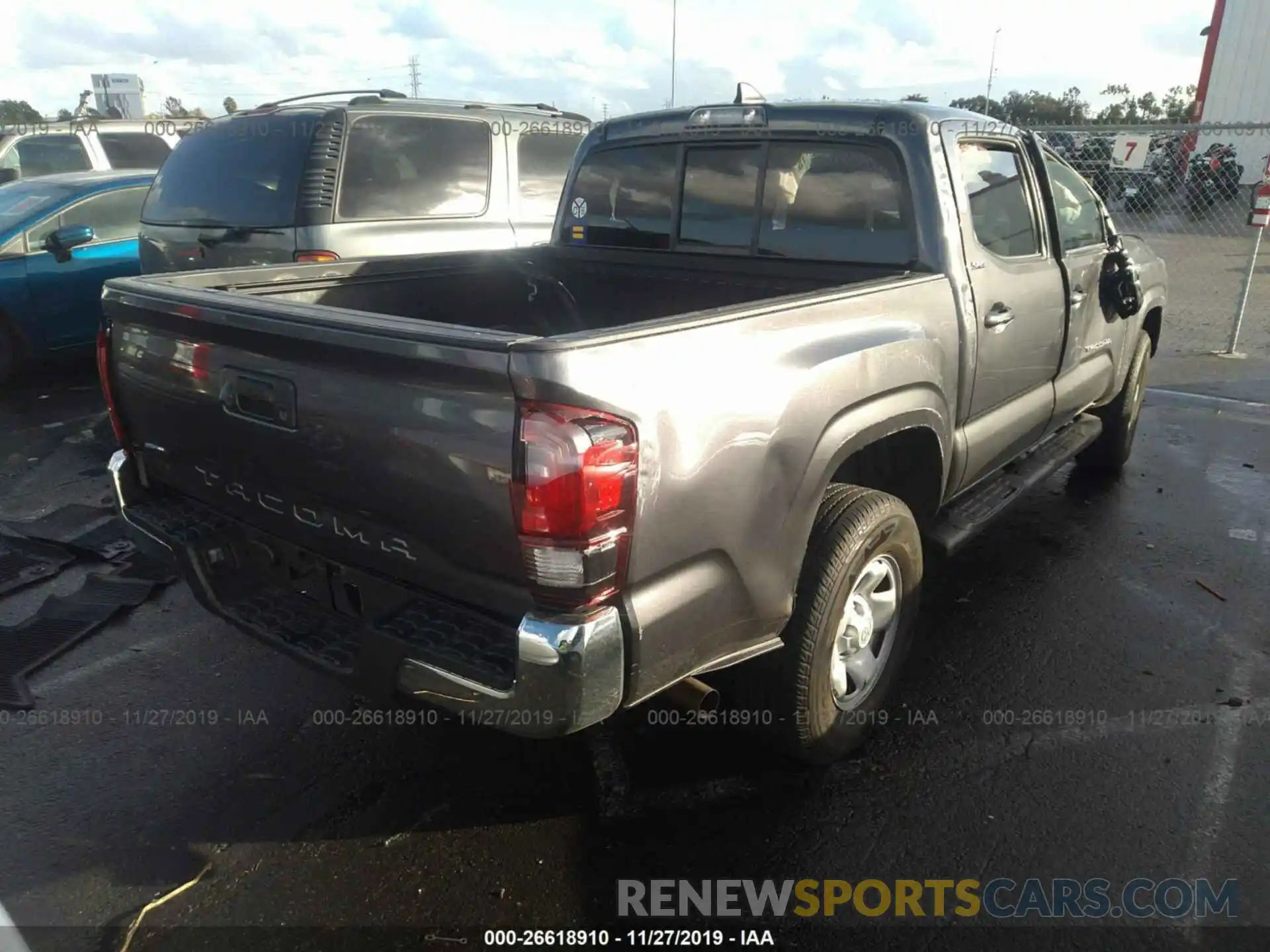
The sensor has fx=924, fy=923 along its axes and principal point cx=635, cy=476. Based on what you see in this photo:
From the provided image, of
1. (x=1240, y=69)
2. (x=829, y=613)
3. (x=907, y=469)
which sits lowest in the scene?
(x=829, y=613)

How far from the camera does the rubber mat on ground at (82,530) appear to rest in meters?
4.59

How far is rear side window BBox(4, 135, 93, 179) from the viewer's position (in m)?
11.9

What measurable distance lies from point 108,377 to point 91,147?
434 inches

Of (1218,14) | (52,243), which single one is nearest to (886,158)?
(52,243)

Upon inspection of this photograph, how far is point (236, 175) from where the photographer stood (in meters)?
5.71

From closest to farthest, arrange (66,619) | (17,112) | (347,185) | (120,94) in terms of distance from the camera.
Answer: (66,619), (347,185), (120,94), (17,112)

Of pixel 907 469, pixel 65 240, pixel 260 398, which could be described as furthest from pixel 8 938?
pixel 65 240

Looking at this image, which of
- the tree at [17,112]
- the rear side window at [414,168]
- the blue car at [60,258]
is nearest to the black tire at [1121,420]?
the rear side window at [414,168]

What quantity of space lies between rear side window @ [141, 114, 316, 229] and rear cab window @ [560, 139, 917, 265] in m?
2.12

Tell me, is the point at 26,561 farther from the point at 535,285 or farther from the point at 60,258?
the point at 60,258

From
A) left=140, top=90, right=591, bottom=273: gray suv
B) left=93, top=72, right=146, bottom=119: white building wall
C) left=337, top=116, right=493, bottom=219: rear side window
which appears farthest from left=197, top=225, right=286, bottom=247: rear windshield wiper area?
left=93, top=72, right=146, bottom=119: white building wall

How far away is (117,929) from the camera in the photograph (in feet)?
7.90

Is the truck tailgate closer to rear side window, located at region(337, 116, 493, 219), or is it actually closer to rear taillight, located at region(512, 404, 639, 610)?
rear taillight, located at region(512, 404, 639, 610)

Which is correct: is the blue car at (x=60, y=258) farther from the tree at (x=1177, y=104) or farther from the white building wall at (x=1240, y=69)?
the tree at (x=1177, y=104)
